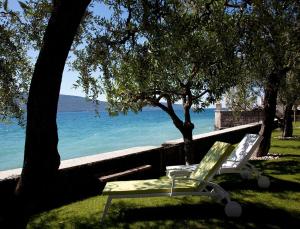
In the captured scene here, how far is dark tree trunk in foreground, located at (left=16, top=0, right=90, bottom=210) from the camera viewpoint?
512 centimetres

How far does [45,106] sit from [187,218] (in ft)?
14.4

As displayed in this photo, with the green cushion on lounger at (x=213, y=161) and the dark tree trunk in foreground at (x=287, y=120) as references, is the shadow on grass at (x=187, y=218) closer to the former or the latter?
the green cushion on lounger at (x=213, y=161)

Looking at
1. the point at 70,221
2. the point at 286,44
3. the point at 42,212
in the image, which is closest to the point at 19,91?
the point at 42,212

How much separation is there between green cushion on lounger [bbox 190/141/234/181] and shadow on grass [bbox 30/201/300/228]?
79 cm

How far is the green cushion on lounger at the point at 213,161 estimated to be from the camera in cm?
866

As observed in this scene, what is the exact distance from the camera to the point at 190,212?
861cm

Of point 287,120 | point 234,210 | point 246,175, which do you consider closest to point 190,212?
point 234,210

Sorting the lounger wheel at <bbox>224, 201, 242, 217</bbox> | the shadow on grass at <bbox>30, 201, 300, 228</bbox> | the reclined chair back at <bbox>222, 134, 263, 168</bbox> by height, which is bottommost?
the shadow on grass at <bbox>30, 201, 300, 228</bbox>

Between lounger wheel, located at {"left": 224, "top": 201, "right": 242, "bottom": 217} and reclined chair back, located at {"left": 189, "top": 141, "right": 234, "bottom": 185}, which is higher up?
reclined chair back, located at {"left": 189, "top": 141, "right": 234, "bottom": 185}

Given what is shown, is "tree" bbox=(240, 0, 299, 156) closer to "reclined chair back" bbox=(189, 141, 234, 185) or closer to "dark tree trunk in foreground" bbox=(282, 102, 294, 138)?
"reclined chair back" bbox=(189, 141, 234, 185)

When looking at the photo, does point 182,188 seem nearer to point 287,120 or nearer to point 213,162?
point 213,162

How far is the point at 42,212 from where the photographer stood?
934 centimetres

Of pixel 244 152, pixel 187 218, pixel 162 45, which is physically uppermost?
pixel 162 45

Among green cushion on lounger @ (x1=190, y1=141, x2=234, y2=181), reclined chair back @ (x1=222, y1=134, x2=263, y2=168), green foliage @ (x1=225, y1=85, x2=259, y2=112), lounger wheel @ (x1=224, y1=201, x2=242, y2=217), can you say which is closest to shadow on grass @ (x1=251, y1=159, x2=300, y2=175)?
reclined chair back @ (x1=222, y1=134, x2=263, y2=168)
